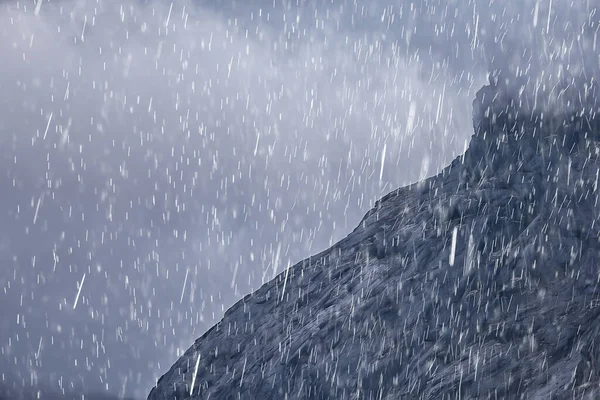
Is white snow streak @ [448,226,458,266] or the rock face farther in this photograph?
white snow streak @ [448,226,458,266]

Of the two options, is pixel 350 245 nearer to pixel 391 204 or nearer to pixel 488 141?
pixel 391 204

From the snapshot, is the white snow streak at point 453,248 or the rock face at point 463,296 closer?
the rock face at point 463,296

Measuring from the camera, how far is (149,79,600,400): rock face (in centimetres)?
5009

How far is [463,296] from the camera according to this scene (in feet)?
200

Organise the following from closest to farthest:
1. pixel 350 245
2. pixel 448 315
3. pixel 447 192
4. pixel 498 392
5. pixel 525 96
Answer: pixel 498 392
pixel 448 315
pixel 525 96
pixel 447 192
pixel 350 245

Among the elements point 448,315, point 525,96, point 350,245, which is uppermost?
point 525,96

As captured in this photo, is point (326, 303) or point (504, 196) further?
point (326, 303)

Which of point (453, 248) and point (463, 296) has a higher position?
point (453, 248)

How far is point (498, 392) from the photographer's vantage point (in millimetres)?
47031

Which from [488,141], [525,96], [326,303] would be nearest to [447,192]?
[488,141]

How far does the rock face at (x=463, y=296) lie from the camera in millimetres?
50094

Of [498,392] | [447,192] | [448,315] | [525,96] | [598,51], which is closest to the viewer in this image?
[498,392]

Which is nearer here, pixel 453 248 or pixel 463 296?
pixel 463 296

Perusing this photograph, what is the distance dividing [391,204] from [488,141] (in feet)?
63.8
